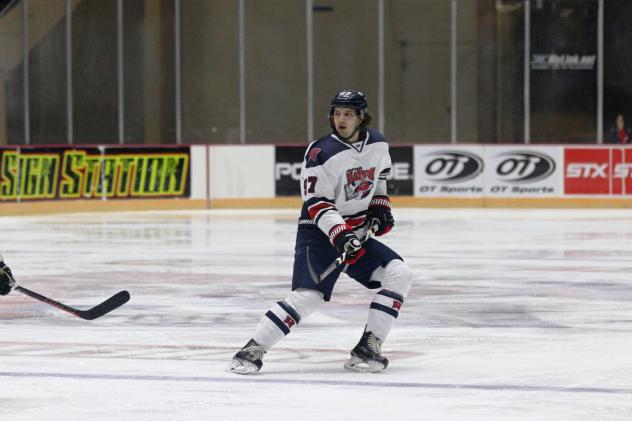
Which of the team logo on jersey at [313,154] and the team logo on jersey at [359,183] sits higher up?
the team logo on jersey at [313,154]

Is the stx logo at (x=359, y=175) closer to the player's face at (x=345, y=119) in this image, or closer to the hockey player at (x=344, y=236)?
the hockey player at (x=344, y=236)

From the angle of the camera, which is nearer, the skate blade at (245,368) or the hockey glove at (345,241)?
the hockey glove at (345,241)

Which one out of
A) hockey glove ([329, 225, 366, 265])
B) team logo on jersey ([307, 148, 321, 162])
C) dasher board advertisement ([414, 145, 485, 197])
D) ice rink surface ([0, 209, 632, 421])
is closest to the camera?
ice rink surface ([0, 209, 632, 421])

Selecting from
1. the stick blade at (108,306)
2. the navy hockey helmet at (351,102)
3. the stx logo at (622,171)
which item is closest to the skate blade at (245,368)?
the stick blade at (108,306)

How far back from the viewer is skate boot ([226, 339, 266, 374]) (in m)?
7.11

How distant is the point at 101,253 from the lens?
15.5m

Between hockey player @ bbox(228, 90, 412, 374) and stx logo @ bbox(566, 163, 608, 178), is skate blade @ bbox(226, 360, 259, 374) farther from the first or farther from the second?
stx logo @ bbox(566, 163, 608, 178)

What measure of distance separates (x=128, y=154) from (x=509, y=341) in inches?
658

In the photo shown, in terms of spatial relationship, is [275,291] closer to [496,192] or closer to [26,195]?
[26,195]

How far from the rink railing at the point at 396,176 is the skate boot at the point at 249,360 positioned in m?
17.0

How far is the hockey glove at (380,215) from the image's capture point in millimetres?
7398

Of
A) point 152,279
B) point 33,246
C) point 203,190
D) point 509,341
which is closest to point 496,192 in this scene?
point 203,190

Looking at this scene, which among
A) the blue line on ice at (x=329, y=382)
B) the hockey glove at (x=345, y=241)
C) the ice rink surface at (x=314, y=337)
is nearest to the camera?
the ice rink surface at (x=314, y=337)

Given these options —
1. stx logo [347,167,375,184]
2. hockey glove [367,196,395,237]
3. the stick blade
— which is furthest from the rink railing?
stx logo [347,167,375,184]
